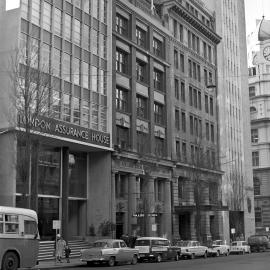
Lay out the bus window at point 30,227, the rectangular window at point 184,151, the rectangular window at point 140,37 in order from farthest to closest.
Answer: the rectangular window at point 184,151 → the rectangular window at point 140,37 → the bus window at point 30,227

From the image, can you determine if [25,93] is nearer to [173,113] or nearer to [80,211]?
[80,211]

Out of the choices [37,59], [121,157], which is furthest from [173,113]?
[37,59]

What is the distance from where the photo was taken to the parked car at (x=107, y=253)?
31625 millimetres

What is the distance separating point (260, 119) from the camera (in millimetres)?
105188

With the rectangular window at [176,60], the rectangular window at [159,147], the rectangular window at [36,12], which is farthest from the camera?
the rectangular window at [176,60]

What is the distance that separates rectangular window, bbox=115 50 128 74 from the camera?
49903 mm

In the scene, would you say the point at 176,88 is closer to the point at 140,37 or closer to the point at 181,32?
the point at 181,32

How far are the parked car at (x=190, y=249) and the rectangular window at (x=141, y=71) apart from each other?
730 inches

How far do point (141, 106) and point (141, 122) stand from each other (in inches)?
76.1

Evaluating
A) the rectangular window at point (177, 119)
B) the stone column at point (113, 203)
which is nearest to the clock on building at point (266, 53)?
the rectangular window at point (177, 119)

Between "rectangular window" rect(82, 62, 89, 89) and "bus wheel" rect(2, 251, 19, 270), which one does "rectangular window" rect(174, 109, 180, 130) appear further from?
"bus wheel" rect(2, 251, 19, 270)

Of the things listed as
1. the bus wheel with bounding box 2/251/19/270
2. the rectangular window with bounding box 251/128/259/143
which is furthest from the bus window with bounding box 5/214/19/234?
the rectangular window with bounding box 251/128/259/143

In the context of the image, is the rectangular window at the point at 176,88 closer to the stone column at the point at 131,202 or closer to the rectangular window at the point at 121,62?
the rectangular window at the point at 121,62

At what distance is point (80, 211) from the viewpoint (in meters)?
46.7
